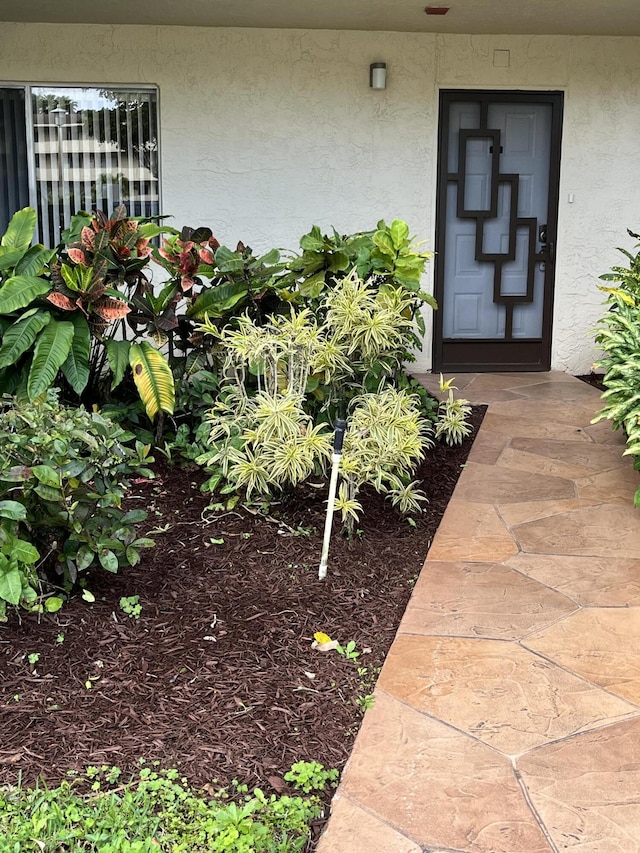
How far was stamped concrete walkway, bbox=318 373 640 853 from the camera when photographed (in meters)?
2.04

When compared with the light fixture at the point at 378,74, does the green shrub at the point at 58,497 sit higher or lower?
lower

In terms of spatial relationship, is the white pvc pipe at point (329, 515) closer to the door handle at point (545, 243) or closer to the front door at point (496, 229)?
the front door at point (496, 229)

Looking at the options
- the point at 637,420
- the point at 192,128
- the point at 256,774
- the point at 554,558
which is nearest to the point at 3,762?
the point at 256,774

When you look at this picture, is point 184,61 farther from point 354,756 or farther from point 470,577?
point 354,756

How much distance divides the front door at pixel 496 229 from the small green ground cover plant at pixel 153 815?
5745 millimetres

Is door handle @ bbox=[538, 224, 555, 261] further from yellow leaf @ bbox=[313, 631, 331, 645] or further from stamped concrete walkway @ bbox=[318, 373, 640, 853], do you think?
yellow leaf @ bbox=[313, 631, 331, 645]

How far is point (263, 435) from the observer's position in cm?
367

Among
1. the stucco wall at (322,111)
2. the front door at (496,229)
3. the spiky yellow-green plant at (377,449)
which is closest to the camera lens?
the spiky yellow-green plant at (377,449)

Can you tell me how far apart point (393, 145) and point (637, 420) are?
399 cm

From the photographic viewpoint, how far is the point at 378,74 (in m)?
6.82

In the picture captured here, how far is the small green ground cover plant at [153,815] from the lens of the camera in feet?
6.43

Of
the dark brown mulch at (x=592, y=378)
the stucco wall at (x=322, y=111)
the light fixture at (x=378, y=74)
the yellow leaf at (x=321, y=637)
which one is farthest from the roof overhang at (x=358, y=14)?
the yellow leaf at (x=321, y=637)

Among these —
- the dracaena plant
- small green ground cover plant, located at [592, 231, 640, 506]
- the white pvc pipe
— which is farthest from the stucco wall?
the white pvc pipe

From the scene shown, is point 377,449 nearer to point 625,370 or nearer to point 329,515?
point 329,515
